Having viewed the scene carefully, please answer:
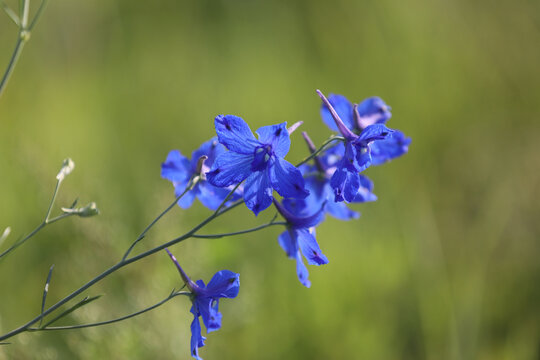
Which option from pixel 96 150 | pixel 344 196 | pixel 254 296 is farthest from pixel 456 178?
pixel 344 196

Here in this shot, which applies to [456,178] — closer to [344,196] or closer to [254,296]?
[254,296]

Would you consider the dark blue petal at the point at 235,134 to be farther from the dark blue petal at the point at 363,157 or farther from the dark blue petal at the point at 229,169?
the dark blue petal at the point at 363,157

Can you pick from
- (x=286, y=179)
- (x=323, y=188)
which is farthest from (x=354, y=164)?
(x=323, y=188)

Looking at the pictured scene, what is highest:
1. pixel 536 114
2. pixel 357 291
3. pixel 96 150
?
pixel 96 150

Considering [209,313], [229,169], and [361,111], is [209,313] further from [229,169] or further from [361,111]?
[361,111]

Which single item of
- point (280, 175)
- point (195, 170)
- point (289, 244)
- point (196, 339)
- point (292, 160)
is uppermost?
point (292, 160)

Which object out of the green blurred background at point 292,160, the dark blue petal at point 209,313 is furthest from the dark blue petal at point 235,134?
the green blurred background at point 292,160

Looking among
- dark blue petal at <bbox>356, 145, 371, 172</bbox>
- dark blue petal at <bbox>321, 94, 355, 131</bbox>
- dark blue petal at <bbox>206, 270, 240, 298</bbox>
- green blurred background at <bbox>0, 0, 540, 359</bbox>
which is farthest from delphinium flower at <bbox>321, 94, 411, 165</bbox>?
green blurred background at <bbox>0, 0, 540, 359</bbox>
